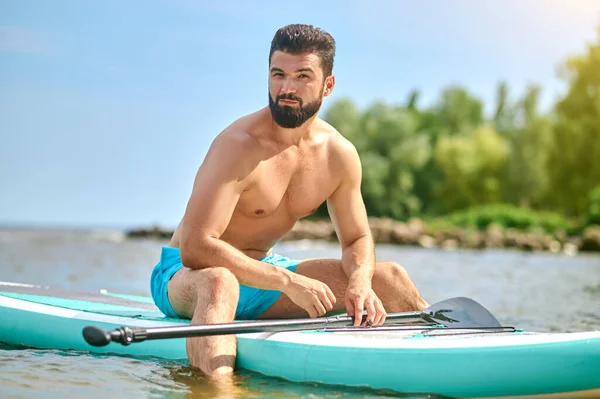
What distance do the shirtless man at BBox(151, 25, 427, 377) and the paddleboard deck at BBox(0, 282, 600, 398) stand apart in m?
0.16

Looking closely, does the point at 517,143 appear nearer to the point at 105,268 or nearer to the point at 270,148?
the point at 105,268

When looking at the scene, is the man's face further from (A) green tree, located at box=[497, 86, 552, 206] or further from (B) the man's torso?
(A) green tree, located at box=[497, 86, 552, 206]

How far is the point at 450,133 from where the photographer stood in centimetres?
4819

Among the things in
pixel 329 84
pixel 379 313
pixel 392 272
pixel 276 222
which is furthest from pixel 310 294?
pixel 329 84

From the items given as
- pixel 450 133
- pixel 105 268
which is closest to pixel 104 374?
pixel 105 268

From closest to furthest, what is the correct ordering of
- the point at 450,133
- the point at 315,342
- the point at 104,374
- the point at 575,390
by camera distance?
the point at 575,390 → the point at 315,342 → the point at 104,374 → the point at 450,133

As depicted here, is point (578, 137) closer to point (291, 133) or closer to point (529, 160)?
point (529, 160)

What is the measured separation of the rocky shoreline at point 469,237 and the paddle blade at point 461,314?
851 inches

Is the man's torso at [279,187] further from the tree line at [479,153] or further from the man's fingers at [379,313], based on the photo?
the tree line at [479,153]

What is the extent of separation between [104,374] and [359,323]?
111 centimetres

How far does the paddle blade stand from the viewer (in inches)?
142

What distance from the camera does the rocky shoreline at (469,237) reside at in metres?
A: 25.5

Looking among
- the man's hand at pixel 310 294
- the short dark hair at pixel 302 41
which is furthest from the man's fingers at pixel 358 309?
the short dark hair at pixel 302 41

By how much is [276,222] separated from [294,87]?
26.3 inches
